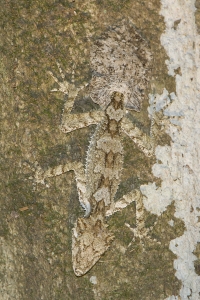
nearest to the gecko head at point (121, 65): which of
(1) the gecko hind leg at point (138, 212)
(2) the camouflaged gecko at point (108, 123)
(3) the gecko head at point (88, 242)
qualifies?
(2) the camouflaged gecko at point (108, 123)

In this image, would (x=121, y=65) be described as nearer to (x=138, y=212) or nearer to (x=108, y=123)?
(x=108, y=123)

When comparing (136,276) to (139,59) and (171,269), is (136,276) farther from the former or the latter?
(139,59)

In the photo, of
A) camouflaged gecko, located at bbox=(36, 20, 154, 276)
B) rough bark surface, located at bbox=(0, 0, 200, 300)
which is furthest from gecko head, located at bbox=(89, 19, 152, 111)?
rough bark surface, located at bbox=(0, 0, 200, 300)

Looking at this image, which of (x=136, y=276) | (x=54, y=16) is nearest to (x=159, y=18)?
(x=54, y=16)

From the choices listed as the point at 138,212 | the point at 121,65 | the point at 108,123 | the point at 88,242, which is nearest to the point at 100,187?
the point at 138,212

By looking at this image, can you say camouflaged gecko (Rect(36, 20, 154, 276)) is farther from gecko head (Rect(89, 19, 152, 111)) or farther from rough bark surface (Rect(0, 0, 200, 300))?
rough bark surface (Rect(0, 0, 200, 300))

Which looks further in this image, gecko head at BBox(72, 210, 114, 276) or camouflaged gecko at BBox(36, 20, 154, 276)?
camouflaged gecko at BBox(36, 20, 154, 276)
